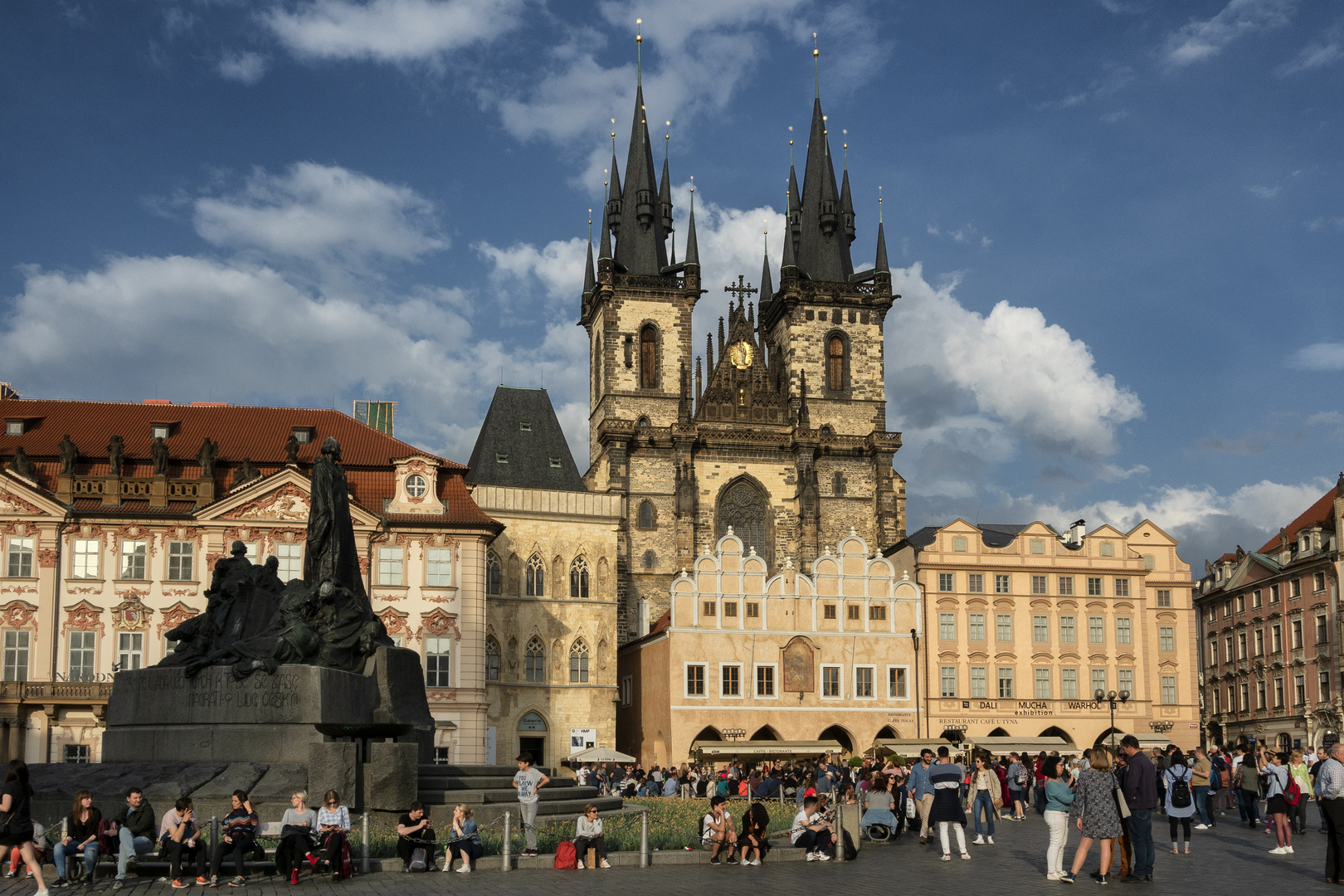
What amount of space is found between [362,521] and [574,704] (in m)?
12.5

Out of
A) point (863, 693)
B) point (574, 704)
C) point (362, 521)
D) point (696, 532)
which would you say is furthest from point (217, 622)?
point (696, 532)

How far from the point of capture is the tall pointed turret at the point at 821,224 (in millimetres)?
79188

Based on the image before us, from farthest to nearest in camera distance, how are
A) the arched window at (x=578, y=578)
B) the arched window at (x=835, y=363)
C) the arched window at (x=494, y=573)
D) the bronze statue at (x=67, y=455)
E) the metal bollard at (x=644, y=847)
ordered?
the arched window at (x=835, y=363) → the arched window at (x=578, y=578) → the arched window at (x=494, y=573) → the bronze statue at (x=67, y=455) → the metal bollard at (x=644, y=847)

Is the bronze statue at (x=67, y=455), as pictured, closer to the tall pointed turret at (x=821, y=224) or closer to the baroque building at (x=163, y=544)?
the baroque building at (x=163, y=544)

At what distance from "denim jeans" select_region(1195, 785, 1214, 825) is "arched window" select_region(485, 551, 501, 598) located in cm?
3359

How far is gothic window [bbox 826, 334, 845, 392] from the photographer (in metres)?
76.0

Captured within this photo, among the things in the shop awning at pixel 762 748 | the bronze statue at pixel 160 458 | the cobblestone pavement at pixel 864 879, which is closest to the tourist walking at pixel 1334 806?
the cobblestone pavement at pixel 864 879

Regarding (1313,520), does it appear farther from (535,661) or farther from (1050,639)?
(535,661)

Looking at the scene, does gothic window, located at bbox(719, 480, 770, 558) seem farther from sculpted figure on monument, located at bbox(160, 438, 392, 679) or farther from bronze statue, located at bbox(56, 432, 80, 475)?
sculpted figure on monument, located at bbox(160, 438, 392, 679)

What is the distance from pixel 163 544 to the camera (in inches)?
1860

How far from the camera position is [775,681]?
191 ft

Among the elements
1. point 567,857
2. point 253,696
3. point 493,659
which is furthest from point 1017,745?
point 253,696

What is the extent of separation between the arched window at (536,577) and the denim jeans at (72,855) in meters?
41.3

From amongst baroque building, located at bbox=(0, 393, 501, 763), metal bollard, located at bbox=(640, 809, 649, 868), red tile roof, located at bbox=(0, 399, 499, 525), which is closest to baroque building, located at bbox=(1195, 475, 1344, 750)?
baroque building, located at bbox=(0, 393, 501, 763)
